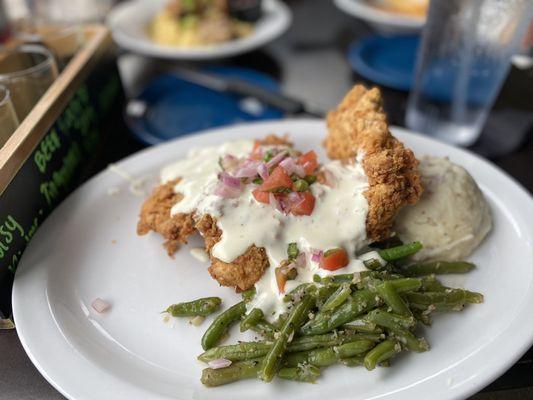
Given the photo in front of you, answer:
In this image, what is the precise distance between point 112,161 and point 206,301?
1384 mm

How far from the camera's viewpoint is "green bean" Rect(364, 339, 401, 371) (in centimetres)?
175

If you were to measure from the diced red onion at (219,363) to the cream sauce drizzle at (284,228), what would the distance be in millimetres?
240

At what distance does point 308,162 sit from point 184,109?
1.61 meters

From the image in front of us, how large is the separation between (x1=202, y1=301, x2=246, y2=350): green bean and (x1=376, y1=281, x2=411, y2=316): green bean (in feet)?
1.70

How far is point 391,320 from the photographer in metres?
1.83

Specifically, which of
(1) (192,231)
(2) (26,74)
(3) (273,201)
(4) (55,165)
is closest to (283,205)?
(3) (273,201)

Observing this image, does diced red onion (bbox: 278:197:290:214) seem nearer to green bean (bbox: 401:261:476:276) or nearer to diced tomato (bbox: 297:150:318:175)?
diced tomato (bbox: 297:150:318:175)

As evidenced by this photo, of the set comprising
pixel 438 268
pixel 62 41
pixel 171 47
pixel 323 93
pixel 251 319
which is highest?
pixel 62 41

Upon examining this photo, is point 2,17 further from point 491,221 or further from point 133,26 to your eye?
point 491,221

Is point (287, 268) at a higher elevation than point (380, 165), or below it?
below

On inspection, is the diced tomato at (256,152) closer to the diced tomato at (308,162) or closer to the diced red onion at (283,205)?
the diced tomato at (308,162)

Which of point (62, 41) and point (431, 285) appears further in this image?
point (62, 41)

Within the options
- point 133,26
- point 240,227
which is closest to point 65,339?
point 240,227

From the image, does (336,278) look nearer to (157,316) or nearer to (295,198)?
(295,198)
